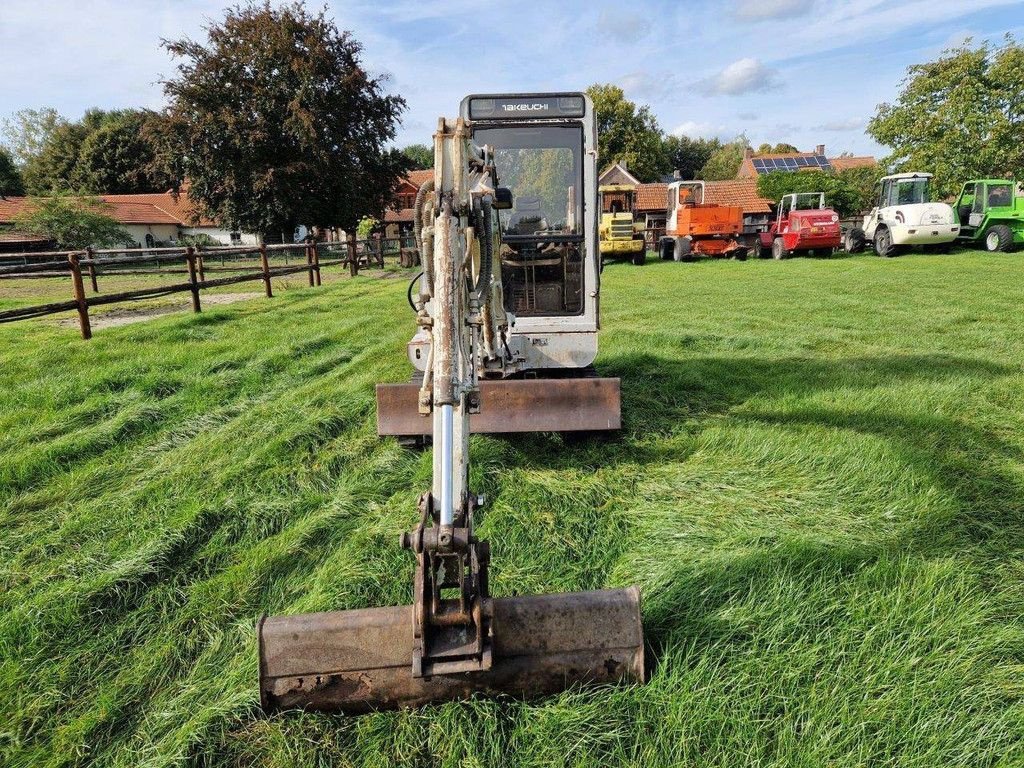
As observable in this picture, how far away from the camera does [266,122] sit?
29.1 meters

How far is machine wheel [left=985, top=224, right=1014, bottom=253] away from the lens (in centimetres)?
2044

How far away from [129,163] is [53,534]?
53.3 metres

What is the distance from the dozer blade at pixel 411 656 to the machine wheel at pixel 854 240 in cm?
2522

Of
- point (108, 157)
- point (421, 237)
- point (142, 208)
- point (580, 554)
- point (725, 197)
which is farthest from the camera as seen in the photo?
point (108, 157)

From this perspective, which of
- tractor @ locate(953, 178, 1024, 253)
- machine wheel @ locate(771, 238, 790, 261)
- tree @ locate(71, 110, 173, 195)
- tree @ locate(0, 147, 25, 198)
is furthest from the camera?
tree @ locate(0, 147, 25, 198)

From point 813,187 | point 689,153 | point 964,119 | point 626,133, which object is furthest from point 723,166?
point 964,119

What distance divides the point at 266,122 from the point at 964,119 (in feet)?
98.1

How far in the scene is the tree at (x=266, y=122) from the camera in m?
28.8

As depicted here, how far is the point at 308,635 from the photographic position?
237cm

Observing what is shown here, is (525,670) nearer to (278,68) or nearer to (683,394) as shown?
(683,394)

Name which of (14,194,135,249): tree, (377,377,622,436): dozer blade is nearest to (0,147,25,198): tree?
(14,194,135,249): tree

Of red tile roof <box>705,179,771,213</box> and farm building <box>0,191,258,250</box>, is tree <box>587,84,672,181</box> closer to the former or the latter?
red tile roof <box>705,179,771,213</box>

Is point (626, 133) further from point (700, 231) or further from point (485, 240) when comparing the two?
point (485, 240)

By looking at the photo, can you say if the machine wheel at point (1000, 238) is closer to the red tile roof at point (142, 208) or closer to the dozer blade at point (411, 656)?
the dozer blade at point (411, 656)
